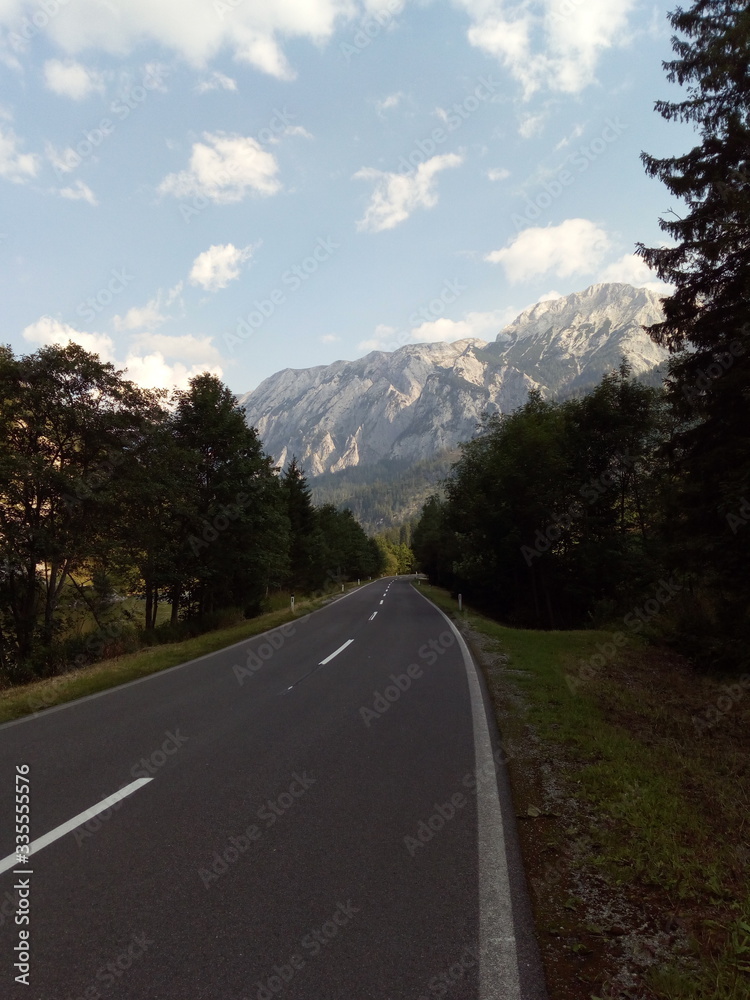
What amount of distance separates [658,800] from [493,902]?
2.13m

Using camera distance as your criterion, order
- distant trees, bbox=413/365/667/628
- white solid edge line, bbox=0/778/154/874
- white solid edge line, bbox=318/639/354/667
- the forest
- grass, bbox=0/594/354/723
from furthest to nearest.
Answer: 1. distant trees, bbox=413/365/667/628
2. white solid edge line, bbox=318/639/354/667
3. the forest
4. grass, bbox=0/594/354/723
5. white solid edge line, bbox=0/778/154/874

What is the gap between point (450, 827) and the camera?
4.24 meters

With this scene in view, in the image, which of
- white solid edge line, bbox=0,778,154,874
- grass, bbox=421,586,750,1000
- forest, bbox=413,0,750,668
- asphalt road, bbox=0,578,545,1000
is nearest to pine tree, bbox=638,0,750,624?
forest, bbox=413,0,750,668

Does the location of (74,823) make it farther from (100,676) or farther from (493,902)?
(100,676)

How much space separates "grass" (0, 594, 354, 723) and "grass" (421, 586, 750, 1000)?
23.4ft

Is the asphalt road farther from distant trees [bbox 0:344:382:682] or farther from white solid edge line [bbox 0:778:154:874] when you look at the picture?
distant trees [bbox 0:344:382:682]

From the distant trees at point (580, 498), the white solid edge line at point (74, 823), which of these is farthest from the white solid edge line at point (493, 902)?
the distant trees at point (580, 498)

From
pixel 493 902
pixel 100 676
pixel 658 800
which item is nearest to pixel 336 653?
pixel 100 676

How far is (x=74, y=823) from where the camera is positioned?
429cm

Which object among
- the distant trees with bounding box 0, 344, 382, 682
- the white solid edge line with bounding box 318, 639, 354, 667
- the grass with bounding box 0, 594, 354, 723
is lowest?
the white solid edge line with bounding box 318, 639, 354, 667

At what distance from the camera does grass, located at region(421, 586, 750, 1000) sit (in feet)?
9.31

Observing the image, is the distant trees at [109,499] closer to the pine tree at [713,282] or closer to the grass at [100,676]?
the grass at [100,676]

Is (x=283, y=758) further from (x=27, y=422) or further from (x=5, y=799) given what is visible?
(x=27, y=422)

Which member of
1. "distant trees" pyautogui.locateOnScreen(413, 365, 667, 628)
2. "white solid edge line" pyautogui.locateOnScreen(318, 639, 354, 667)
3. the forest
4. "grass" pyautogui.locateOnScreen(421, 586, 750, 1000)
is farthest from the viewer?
"distant trees" pyautogui.locateOnScreen(413, 365, 667, 628)
